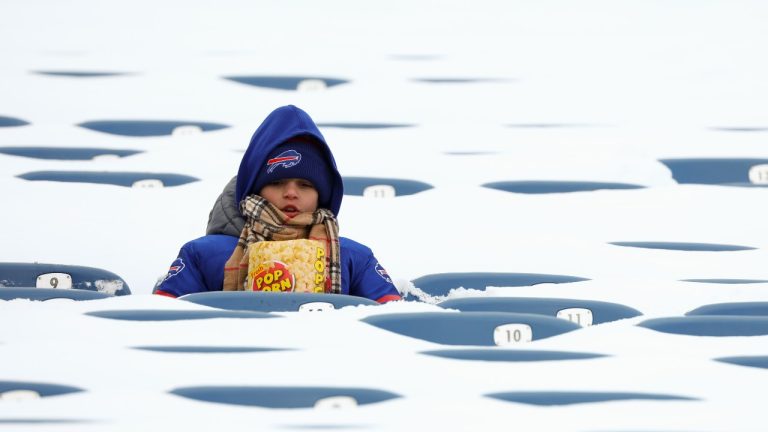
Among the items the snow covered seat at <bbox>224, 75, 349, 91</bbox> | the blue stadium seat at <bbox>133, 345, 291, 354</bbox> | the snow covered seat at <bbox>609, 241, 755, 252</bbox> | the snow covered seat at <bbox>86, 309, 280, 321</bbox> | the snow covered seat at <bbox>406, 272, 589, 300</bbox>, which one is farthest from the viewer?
the snow covered seat at <bbox>224, 75, 349, 91</bbox>

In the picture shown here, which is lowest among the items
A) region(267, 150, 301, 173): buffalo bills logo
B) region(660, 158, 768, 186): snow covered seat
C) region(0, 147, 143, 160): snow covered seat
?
region(267, 150, 301, 173): buffalo bills logo

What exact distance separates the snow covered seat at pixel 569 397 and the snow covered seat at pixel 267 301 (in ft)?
1.54

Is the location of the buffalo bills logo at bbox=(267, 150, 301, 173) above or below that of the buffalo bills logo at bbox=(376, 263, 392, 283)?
above

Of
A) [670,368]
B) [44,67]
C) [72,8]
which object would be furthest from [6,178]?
[670,368]

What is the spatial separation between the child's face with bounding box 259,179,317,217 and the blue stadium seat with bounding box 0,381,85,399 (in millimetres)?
769

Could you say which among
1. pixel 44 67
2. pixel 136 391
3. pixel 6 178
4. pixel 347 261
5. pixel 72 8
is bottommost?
pixel 136 391

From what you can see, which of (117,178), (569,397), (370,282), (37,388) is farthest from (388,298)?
(117,178)

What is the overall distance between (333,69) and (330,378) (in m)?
2.19

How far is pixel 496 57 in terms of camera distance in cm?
397

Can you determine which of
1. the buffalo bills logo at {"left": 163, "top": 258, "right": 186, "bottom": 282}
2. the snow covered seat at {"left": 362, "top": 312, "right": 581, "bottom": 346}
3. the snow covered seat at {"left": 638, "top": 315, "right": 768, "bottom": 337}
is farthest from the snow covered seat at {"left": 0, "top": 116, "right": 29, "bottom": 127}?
the snow covered seat at {"left": 638, "top": 315, "right": 768, "bottom": 337}

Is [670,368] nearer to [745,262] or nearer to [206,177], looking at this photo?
[745,262]

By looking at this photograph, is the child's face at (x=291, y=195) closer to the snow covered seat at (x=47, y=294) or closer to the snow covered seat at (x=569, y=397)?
the snow covered seat at (x=47, y=294)

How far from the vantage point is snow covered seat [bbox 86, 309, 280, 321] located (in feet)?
6.54

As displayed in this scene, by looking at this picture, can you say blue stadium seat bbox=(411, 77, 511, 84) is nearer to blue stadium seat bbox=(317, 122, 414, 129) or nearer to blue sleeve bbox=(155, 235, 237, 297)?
blue stadium seat bbox=(317, 122, 414, 129)
